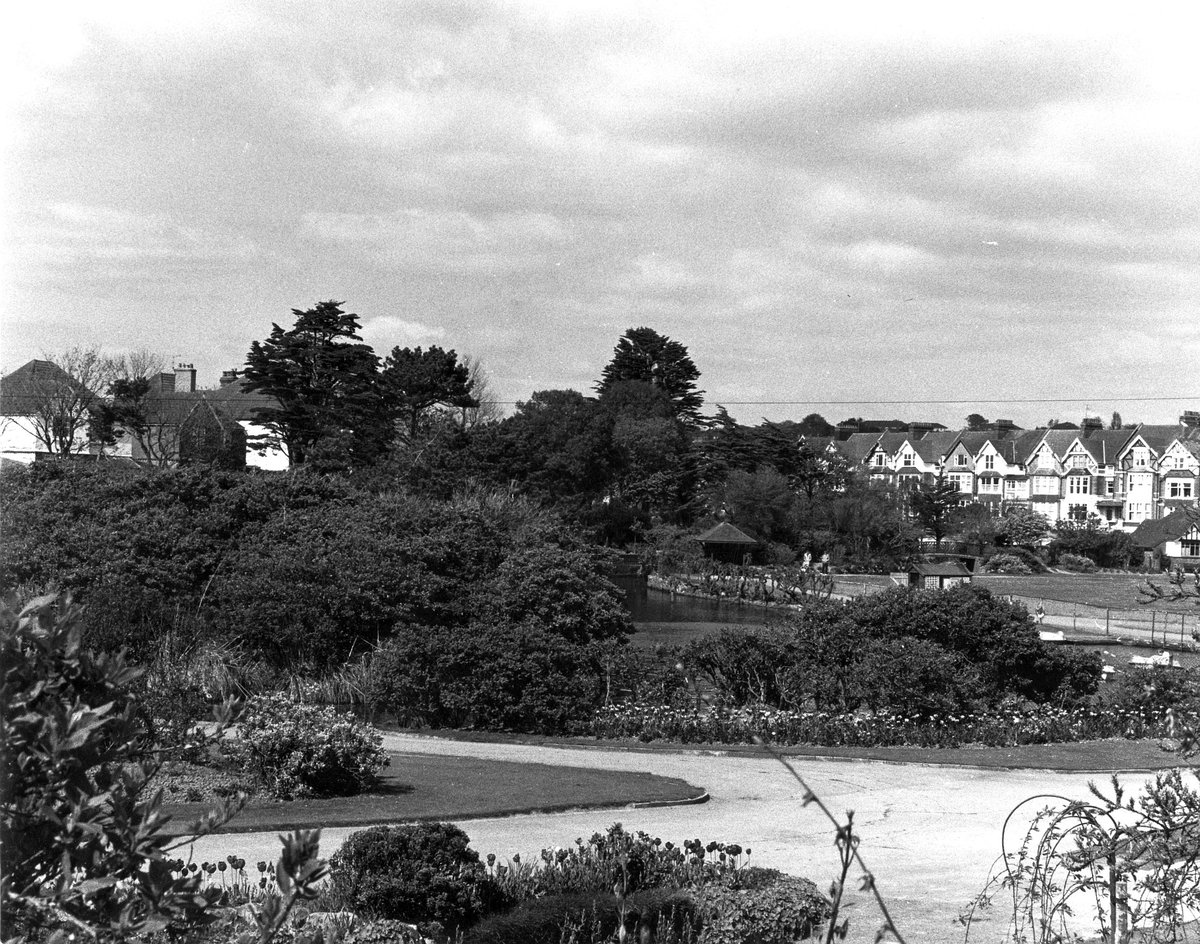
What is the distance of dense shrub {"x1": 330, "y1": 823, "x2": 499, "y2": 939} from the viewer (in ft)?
27.8

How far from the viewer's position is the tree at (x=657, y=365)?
89.3m

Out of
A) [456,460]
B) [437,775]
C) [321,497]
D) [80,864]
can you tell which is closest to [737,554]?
[456,460]

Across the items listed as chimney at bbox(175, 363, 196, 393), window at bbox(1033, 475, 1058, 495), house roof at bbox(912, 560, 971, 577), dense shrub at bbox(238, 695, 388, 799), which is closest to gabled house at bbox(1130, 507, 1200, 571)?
window at bbox(1033, 475, 1058, 495)

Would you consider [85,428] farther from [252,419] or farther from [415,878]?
[415,878]

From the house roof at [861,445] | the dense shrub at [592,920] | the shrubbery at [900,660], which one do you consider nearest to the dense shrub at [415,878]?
the dense shrub at [592,920]

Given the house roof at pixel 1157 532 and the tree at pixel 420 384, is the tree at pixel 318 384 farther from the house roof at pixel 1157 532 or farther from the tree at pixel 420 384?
the house roof at pixel 1157 532

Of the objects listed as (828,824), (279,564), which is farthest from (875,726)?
(279,564)

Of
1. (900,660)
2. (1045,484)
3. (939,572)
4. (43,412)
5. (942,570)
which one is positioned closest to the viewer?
(900,660)

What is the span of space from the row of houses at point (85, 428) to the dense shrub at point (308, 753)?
36593mm

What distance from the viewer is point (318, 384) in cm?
5647

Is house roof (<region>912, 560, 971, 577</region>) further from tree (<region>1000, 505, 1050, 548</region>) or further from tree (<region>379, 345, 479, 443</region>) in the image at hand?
tree (<region>1000, 505, 1050, 548</region>)

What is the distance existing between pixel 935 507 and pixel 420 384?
38579 millimetres

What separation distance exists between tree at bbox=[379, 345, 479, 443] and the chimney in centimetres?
2063

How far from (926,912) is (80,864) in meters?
7.31
